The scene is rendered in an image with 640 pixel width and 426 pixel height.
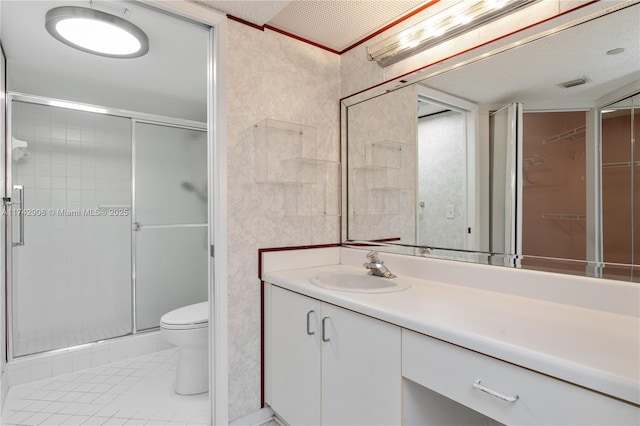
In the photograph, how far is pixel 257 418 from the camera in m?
1.75

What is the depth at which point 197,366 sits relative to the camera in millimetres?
2082

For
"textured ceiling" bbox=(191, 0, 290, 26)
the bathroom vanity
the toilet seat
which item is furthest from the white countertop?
"textured ceiling" bbox=(191, 0, 290, 26)

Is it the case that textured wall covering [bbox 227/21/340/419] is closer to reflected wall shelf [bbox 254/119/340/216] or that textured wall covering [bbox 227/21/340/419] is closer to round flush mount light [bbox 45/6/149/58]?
reflected wall shelf [bbox 254/119/340/216]

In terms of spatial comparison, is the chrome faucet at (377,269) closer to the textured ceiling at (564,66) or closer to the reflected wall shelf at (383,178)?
the reflected wall shelf at (383,178)

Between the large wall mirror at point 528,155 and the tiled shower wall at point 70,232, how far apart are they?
236 cm

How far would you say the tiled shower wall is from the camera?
246 centimetres

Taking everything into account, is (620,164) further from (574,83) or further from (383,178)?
(383,178)

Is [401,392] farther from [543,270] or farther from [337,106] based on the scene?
[337,106]

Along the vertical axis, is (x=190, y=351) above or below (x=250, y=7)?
below

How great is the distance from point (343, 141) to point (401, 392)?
1.53m

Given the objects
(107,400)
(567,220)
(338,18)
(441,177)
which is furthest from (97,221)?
(567,220)

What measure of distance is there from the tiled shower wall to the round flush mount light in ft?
2.99

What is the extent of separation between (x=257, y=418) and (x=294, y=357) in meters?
0.51

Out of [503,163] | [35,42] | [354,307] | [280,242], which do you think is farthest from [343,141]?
[35,42]
